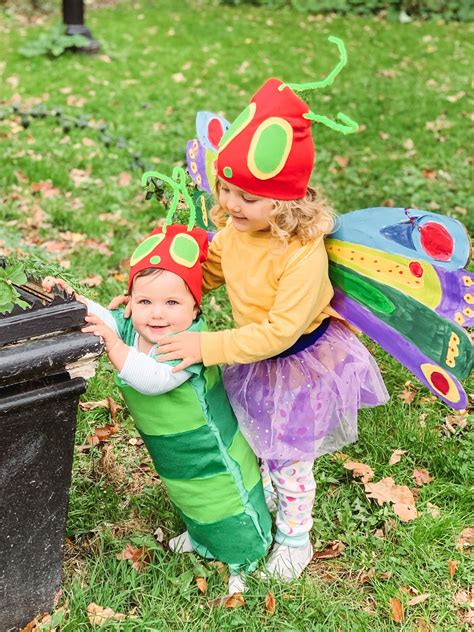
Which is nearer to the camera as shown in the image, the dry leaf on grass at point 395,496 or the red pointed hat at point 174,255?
the red pointed hat at point 174,255

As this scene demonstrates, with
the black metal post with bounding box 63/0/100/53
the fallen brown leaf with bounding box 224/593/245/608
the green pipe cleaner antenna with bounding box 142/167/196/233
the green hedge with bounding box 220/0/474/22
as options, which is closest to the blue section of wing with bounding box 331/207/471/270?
the green pipe cleaner antenna with bounding box 142/167/196/233

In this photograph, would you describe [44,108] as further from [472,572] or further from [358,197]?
[472,572]

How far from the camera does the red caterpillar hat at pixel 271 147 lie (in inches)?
80.0

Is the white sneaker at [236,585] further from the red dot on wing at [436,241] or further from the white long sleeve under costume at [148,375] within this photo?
the red dot on wing at [436,241]

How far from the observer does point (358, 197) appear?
18.5 ft

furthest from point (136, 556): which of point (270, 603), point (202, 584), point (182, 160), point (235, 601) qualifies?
point (182, 160)

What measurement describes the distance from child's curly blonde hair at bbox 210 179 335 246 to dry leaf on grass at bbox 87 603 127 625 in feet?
4.07

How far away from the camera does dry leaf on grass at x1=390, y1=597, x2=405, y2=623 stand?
247cm

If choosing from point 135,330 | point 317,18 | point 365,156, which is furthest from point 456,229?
point 317,18

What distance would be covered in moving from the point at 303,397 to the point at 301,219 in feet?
1.84

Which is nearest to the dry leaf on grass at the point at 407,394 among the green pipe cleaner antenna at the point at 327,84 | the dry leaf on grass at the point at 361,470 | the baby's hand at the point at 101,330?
the dry leaf on grass at the point at 361,470

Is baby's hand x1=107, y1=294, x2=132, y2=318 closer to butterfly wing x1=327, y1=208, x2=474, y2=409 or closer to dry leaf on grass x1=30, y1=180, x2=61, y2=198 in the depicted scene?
butterfly wing x1=327, y1=208, x2=474, y2=409

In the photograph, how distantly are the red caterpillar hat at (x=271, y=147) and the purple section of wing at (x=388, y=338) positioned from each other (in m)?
0.43

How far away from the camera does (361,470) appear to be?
309cm
